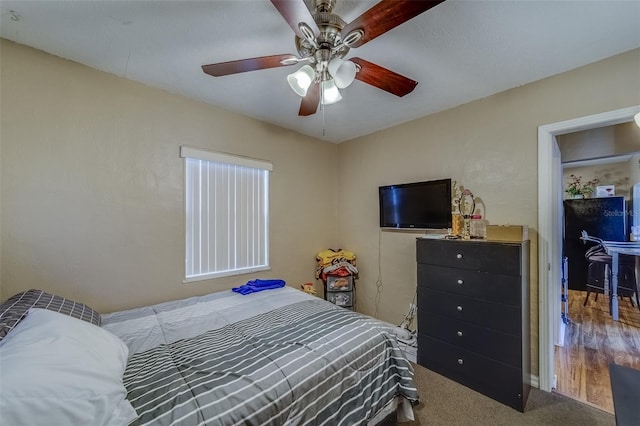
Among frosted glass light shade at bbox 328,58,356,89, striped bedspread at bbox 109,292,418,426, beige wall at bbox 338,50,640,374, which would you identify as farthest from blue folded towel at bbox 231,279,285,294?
frosted glass light shade at bbox 328,58,356,89

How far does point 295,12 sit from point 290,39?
1.99ft

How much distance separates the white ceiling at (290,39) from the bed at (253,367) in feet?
5.29

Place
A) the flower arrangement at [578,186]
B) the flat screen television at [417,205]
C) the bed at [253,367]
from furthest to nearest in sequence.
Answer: the flower arrangement at [578,186]
the flat screen television at [417,205]
the bed at [253,367]

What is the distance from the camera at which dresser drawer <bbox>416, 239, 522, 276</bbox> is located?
182cm

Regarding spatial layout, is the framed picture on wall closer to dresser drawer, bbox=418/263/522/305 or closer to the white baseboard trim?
dresser drawer, bbox=418/263/522/305

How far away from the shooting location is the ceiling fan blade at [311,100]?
5.48 feet

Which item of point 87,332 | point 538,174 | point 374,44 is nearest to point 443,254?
point 538,174

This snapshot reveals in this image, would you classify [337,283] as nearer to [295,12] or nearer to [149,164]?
[149,164]

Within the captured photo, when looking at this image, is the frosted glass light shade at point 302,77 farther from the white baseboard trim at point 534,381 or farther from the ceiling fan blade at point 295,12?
the white baseboard trim at point 534,381

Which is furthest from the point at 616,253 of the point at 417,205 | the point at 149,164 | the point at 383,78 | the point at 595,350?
the point at 149,164

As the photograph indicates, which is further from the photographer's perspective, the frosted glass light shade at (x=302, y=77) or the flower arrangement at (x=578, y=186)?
the flower arrangement at (x=578, y=186)

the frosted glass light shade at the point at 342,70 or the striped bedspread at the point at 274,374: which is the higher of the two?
the frosted glass light shade at the point at 342,70

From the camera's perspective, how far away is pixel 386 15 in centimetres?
103

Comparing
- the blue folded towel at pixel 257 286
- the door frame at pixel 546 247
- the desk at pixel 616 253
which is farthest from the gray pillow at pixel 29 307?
the desk at pixel 616 253
